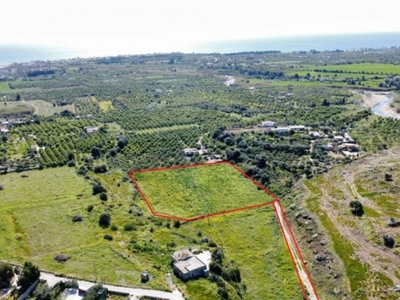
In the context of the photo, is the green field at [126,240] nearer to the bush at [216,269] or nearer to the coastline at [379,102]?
the bush at [216,269]

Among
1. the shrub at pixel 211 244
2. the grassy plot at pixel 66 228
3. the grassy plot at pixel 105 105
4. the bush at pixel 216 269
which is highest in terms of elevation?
the grassy plot at pixel 105 105

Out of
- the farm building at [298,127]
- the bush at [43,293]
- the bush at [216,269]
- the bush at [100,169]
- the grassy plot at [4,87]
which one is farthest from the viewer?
the grassy plot at [4,87]

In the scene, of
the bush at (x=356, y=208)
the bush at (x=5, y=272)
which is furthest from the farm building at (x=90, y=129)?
the bush at (x=356, y=208)

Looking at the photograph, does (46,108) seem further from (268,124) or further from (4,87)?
(268,124)

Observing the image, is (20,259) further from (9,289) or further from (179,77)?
(179,77)

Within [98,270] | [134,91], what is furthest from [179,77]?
[98,270]

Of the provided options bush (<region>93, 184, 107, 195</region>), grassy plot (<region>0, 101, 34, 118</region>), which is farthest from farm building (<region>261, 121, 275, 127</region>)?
grassy plot (<region>0, 101, 34, 118</region>)

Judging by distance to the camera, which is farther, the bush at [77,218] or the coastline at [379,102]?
the coastline at [379,102]

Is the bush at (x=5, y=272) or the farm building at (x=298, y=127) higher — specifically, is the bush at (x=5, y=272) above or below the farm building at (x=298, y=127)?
below

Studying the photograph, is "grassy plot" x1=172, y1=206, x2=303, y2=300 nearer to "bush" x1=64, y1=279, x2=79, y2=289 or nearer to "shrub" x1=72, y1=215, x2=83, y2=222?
"bush" x1=64, y1=279, x2=79, y2=289
